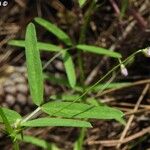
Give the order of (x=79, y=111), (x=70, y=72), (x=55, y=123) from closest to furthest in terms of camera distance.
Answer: (x=55, y=123)
(x=79, y=111)
(x=70, y=72)

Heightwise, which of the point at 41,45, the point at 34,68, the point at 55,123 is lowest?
the point at 55,123

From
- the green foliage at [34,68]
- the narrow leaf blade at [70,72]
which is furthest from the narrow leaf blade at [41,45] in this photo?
the green foliage at [34,68]

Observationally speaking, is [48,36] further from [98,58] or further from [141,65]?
[141,65]

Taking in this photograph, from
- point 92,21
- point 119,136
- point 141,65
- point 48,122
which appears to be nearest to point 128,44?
point 141,65

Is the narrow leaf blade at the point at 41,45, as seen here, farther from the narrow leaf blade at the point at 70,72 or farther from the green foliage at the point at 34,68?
the green foliage at the point at 34,68

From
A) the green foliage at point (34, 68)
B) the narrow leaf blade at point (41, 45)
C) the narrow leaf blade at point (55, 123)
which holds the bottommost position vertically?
the narrow leaf blade at point (55, 123)

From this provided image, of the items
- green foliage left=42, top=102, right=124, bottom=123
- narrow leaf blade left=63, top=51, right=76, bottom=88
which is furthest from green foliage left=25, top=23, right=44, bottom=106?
narrow leaf blade left=63, top=51, right=76, bottom=88

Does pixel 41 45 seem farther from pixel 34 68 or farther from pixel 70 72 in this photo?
pixel 34 68

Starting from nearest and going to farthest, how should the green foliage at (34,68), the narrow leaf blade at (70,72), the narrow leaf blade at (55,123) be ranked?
the narrow leaf blade at (55,123) → the green foliage at (34,68) → the narrow leaf blade at (70,72)

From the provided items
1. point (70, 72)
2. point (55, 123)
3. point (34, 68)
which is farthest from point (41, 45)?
point (55, 123)
